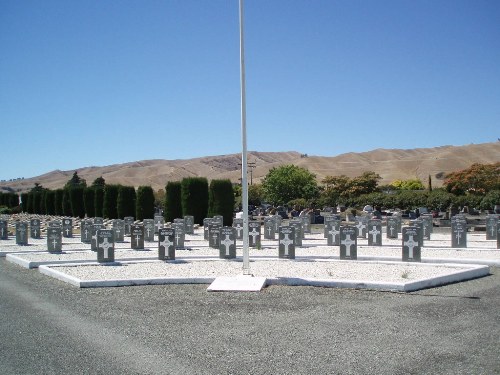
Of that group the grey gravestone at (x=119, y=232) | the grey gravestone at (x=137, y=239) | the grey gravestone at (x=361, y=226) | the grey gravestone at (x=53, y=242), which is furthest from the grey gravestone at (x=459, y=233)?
the grey gravestone at (x=53, y=242)

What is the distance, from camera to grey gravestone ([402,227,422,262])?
46.1ft

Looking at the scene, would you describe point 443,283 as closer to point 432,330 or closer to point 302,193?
point 432,330

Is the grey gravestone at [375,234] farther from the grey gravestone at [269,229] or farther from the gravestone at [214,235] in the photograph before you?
the gravestone at [214,235]

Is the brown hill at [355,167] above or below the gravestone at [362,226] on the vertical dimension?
above

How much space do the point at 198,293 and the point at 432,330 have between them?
15.2ft

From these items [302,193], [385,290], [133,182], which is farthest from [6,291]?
[133,182]

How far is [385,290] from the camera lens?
1045 cm

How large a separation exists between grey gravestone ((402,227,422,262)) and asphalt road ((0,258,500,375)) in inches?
121

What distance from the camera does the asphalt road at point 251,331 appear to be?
6039 mm

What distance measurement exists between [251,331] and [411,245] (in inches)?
309

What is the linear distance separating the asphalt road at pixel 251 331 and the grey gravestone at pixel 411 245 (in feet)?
10.1

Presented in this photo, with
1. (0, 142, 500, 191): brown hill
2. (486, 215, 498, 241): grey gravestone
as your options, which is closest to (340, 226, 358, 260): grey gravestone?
(486, 215, 498, 241): grey gravestone

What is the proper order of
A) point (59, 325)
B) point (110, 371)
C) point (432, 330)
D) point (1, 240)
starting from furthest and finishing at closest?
point (1, 240) → point (59, 325) → point (432, 330) → point (110, 371)

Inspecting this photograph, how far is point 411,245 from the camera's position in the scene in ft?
46.3
